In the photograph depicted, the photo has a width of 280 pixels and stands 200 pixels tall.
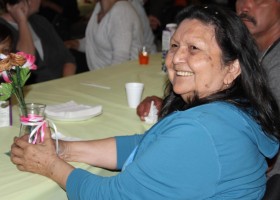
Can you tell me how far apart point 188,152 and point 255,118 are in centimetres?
27

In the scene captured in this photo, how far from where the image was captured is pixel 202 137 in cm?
88

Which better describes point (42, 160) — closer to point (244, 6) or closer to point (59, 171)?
point (59, 171)

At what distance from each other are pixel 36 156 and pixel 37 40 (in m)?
1.84

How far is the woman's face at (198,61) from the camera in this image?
3.44 feet

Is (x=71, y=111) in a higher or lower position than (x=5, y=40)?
lower

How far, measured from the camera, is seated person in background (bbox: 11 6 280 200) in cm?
89

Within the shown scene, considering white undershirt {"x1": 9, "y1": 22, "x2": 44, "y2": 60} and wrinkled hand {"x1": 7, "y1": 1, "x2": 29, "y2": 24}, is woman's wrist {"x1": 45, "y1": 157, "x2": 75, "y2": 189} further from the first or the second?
white undershirt {"x1": 9, "y1": 22, "x2": 44, "y2": 60}

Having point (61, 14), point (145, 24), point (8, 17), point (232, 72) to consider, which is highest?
point (232, 72)

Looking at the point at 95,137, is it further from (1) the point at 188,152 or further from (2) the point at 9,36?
(2) the point at 9,36

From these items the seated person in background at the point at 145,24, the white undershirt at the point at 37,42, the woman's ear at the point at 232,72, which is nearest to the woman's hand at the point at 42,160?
the woman's ear at the point at 232,72

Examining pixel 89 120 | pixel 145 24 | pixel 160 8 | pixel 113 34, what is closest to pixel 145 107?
pixel 89 120

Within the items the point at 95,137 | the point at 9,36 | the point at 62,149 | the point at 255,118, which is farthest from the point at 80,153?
the point at 9,36

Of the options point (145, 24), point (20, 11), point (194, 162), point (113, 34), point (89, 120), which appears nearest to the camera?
point (194, 162)

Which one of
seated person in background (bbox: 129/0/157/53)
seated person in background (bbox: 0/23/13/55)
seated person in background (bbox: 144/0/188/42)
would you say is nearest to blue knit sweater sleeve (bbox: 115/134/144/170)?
seated person in background (bbox: 0/23/13/55)
